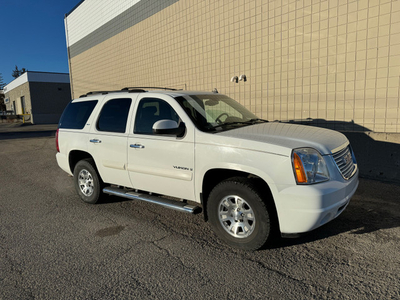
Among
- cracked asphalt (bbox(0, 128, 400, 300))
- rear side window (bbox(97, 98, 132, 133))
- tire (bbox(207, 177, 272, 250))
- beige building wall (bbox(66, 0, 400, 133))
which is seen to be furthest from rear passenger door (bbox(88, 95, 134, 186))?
beige building wall (bbox(66, 0, 400, 133))

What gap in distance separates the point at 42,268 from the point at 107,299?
100cm

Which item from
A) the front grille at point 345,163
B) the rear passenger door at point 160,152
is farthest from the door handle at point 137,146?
the front grille at point 345,163

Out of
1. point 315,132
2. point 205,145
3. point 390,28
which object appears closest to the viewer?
point 205,145

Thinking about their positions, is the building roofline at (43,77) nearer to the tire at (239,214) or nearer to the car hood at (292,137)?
the car hood at (292,137)

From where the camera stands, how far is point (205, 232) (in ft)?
12.9

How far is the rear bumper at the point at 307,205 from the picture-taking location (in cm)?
296

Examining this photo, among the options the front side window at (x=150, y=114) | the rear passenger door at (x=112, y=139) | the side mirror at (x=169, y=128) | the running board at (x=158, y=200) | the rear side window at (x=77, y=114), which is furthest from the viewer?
the rear side window at (x=77, y=114)

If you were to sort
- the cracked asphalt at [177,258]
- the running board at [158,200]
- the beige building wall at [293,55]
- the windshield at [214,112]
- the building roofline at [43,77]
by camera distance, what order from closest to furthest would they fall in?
the cracked asphalt at [177,258], the running board at [158,200], the windshield at [214,112], the beige building wall at [293,55], the building roofline at [43,77]

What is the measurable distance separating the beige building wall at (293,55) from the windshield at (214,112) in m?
3.45

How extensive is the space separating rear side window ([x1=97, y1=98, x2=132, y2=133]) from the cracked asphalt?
1.36 metres

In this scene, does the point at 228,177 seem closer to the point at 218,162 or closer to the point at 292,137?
the point at 218,162

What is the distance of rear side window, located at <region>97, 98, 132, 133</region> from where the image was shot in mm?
4594

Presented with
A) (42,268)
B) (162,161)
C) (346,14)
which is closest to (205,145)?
(162,161)

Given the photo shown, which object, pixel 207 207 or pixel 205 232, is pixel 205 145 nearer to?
pixel 207 207
